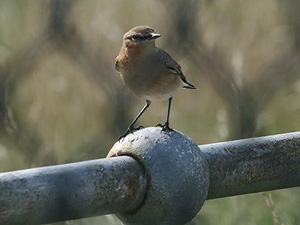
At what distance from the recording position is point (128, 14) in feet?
7.12

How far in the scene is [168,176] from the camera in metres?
0.82

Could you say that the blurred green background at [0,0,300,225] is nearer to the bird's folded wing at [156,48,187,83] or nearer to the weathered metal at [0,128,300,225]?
the bird's folded wing at [156,48,187,83]

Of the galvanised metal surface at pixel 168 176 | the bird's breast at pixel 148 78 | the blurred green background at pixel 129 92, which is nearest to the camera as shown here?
the galvanised metal surface at pixel 168 176

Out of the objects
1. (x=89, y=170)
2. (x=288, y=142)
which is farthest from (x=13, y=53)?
(x=89, y=170)

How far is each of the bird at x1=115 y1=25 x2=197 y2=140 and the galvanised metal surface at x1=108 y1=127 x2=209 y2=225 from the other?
803 mm

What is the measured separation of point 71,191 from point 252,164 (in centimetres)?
23

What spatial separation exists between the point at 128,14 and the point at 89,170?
1.44m

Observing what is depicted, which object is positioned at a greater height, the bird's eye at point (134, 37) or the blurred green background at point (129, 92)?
the bird's eye at point (134, 37)

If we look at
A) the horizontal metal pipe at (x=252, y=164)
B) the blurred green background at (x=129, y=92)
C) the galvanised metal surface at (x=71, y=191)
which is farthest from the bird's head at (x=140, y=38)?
the galvanised metal surface at (x=71, y=191)

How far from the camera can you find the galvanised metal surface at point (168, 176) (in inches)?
32.0

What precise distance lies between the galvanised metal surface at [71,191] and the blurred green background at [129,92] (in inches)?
33.7

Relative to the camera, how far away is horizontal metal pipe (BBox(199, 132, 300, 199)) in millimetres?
882

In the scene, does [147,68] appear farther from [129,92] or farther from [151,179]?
[151,179]

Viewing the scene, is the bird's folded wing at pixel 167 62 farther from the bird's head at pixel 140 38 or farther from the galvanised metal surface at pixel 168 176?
the galvanised metal surface at pixel 168 176
